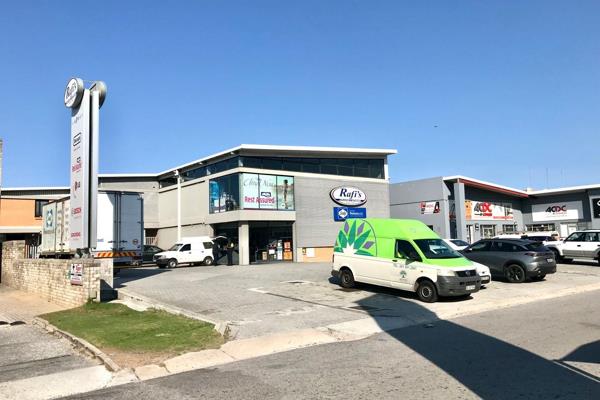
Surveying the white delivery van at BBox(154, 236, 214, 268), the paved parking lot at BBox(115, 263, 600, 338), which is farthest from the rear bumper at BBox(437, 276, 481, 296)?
the white delivery van at BBox(154, 236, 214, 268)

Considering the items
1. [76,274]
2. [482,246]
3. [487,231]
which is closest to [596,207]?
[487,231]

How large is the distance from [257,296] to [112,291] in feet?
16.1

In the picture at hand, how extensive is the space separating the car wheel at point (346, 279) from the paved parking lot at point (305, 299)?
25 cm

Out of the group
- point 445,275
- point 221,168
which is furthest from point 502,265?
point 221,168

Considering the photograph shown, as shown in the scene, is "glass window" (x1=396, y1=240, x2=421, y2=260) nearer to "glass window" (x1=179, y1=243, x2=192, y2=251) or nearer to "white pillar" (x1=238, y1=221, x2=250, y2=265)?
"white pillar" (x1=238, y1=221, x2=250, y2=265)

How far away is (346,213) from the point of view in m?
38.9

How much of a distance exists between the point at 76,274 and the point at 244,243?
714 inches

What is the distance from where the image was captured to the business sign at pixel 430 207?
44781mm

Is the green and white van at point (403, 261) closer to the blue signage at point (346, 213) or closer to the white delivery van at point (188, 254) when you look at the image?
the white delivery van at point (188, 254)

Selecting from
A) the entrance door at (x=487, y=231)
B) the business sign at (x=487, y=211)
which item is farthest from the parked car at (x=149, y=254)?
the entrance door at (x=487, y=231)

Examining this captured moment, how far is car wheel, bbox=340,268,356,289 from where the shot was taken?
1681cm

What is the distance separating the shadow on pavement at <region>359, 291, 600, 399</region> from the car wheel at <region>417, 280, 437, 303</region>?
122 inches

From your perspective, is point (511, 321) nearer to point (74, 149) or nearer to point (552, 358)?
point (552, 358)

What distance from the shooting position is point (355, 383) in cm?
639
